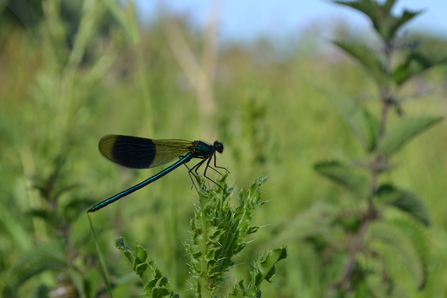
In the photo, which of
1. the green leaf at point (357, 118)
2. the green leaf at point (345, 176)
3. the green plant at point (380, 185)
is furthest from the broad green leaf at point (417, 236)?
the green leaf at point (357, 118)

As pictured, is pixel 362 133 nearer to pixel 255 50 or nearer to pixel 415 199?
pixel 415 199

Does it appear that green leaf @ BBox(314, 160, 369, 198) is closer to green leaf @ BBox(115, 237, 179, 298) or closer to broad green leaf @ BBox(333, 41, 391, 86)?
broad green leaf @ BBox(333, 41, 391, 86)

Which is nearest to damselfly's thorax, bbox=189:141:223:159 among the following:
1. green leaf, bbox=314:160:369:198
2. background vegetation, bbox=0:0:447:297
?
background vegetation, bbox=0:0:447:297

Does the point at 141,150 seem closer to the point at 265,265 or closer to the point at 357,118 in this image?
the point at 357,118

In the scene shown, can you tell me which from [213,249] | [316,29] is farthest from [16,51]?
[213,249]

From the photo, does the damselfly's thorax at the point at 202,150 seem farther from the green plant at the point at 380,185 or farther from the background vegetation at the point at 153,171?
the green plant at the point at 380,185

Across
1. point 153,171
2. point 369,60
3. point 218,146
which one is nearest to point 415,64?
point 369,60
